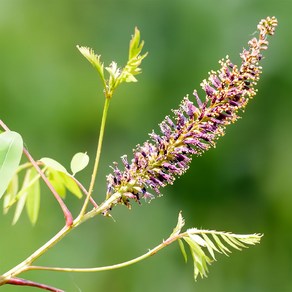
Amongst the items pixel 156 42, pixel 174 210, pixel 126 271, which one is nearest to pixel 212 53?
pixel 156 42

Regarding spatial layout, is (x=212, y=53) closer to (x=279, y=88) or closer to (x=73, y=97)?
(x=279, y=88)

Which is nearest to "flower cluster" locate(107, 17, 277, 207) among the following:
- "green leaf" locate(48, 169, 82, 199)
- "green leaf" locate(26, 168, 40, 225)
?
"green leaf" locate(48, 169, 82, 199)

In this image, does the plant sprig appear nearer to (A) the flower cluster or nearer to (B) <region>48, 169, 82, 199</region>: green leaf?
(A) the flower cluster

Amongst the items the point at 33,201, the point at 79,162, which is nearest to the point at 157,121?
the point at 33,201

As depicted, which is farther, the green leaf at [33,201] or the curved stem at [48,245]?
the green leaf at [33,201]

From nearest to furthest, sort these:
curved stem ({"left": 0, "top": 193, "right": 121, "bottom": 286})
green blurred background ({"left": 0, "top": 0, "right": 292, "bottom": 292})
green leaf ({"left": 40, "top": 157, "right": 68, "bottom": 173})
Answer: curved stem ({"left": 0, "top": 193, "right": 121, "bottom": 286}) < green leaf ({"left": 40, "top": 157, "right": 68, "bottom": 173}) < green blurred background ({"left": 0, "top": 0, "right": 292, "bottom": 292})

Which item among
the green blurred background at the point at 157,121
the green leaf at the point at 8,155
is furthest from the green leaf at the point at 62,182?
the green blurred background at the point at 157,121

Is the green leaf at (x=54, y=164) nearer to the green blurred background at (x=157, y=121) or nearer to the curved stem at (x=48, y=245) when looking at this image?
the curved stem at (x=48, y=245)
